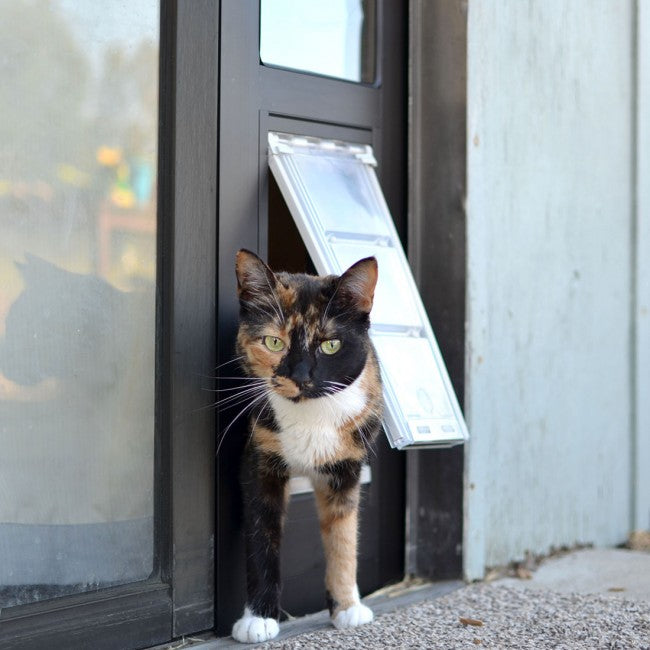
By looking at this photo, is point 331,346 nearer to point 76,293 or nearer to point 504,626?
point 76,293

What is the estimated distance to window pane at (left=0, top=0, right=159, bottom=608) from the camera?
7.77 ft

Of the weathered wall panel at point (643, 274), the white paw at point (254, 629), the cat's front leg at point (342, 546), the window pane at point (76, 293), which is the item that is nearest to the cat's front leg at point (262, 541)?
the white paw at point (254, 629)

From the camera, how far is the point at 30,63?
2387 mm

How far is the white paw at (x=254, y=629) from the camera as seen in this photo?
2590mm

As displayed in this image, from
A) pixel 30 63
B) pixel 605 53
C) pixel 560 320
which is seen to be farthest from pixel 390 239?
pixel 605 53

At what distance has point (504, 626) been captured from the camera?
2.78 metres

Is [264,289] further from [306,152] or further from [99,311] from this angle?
[306,152]

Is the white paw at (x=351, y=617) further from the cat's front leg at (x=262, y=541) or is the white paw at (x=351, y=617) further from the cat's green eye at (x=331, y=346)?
the cat's green eye at (x=331, y=346)

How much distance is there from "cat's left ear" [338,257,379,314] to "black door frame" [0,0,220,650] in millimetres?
432

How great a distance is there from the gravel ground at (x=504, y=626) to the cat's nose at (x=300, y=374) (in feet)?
2.24

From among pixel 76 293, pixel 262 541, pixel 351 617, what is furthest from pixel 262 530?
pixel 76 293

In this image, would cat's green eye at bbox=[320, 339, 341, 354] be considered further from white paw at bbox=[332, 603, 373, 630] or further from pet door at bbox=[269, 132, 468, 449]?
white paw at bbox=[332, 603, 373, 630]

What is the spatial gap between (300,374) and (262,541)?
514mm

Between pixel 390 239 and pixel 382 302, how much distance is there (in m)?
0.23
